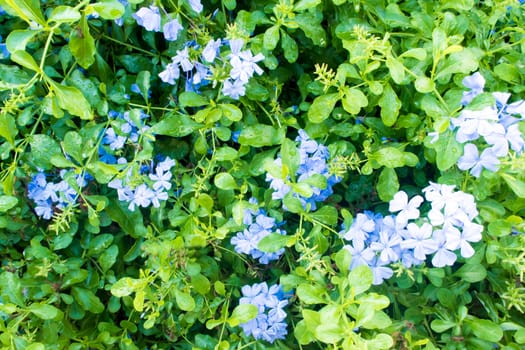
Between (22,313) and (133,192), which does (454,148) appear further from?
(22,313)

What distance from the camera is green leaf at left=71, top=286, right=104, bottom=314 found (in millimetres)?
1306

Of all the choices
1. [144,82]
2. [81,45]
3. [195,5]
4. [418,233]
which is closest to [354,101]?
[418,233]

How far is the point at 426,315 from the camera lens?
4.26ft

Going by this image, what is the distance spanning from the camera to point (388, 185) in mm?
1189

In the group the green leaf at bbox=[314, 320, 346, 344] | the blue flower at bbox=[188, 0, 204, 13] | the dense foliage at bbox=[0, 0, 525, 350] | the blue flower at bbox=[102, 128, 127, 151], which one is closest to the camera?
the green leaf at bbox=[314, 320, 346, 344]

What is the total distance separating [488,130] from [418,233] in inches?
9.7

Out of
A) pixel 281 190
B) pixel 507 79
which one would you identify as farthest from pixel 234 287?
pixel 507 79

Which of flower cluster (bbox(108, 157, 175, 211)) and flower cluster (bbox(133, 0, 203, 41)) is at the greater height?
flower cluster (bbox(133, 0, 203, 41))

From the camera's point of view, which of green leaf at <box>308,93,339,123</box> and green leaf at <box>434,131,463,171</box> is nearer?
green leaf at <box>434,131,463,171</box>

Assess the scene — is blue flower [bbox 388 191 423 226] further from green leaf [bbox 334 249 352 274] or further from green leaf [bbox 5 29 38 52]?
green leaf [bbox 5 29 38 52]

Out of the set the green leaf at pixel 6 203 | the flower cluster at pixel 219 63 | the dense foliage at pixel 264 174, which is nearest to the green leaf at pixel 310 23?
the dense foliage at pixel 264 174

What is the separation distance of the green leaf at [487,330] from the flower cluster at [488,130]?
1.11 feet

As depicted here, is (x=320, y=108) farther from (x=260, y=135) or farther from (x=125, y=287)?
(x=125, y=287)

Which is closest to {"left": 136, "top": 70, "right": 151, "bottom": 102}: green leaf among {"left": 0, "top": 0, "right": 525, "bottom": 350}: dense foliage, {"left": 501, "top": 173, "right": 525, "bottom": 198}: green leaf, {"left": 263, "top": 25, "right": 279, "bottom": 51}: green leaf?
{"left": 0, "top": 0, "right": 525, "bottom": 350}: dense foliage
